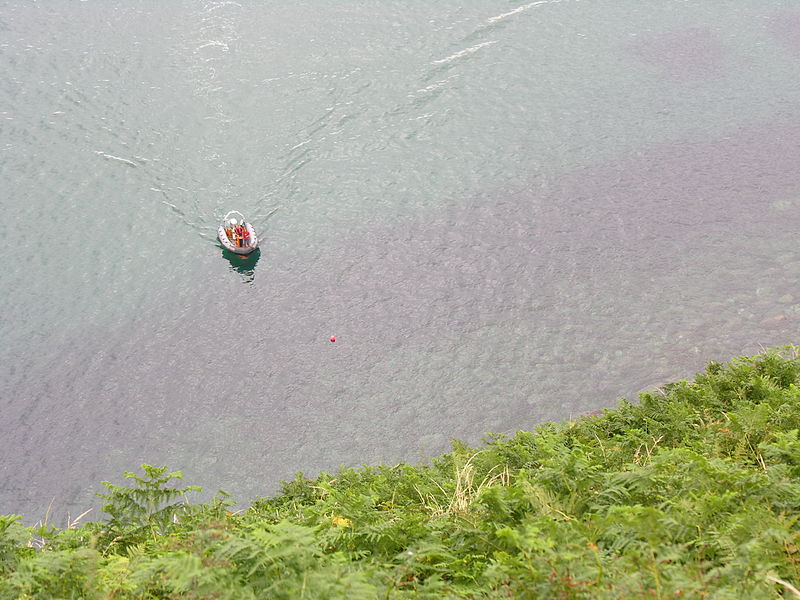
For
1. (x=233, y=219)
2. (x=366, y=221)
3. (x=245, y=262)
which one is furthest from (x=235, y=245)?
(x=366, y=221)

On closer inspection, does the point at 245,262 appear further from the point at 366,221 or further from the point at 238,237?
the point at 366,221

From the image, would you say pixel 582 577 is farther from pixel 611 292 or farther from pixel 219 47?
pixel 219 47

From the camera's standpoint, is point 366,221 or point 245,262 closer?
point 245,262

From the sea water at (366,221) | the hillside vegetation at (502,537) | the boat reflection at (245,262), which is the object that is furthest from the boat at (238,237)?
the hillside vegetation at (502,537)

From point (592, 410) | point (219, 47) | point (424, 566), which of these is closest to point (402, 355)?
point (592, 410)

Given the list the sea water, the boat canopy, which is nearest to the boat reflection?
the sea water

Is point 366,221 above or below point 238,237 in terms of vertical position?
below
